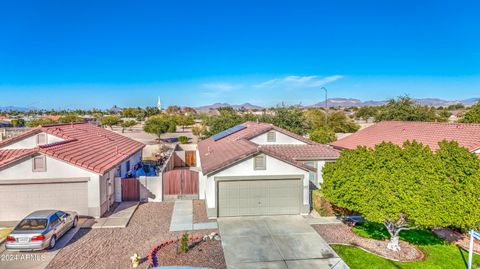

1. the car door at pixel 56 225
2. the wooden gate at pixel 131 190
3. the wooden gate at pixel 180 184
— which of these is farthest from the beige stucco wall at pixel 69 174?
the wooden gate at pixel 180 184

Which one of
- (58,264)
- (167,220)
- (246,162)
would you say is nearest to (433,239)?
(246,162)

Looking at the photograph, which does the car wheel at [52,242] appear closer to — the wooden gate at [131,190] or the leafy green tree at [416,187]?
the wooden gate at [131,190]

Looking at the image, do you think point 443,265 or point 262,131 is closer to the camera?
point 443,265

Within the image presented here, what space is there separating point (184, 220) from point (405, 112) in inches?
1345

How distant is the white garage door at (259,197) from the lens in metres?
16.6

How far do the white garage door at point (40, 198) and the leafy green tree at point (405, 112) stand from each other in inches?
1464

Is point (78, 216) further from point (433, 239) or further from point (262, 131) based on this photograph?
point (433, 239)

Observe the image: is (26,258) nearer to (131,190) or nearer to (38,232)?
(38,232)

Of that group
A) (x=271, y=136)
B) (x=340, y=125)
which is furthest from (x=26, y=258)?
(x=340, y=125)

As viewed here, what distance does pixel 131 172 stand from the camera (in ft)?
77.9

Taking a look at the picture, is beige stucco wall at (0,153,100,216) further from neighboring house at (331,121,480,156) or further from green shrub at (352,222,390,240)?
neighboring house at (331,121,480,156)

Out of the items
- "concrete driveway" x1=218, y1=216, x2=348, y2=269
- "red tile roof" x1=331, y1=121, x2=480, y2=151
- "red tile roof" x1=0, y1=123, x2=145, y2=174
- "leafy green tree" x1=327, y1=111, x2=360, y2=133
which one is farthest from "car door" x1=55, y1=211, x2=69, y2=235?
"leafy green tree" x1=327, y1=111, x2=360, y2=133

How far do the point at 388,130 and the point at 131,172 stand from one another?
21.5 metres

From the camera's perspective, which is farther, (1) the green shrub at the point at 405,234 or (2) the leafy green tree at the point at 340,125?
(2) the leafy green tree at the point at 340,125
